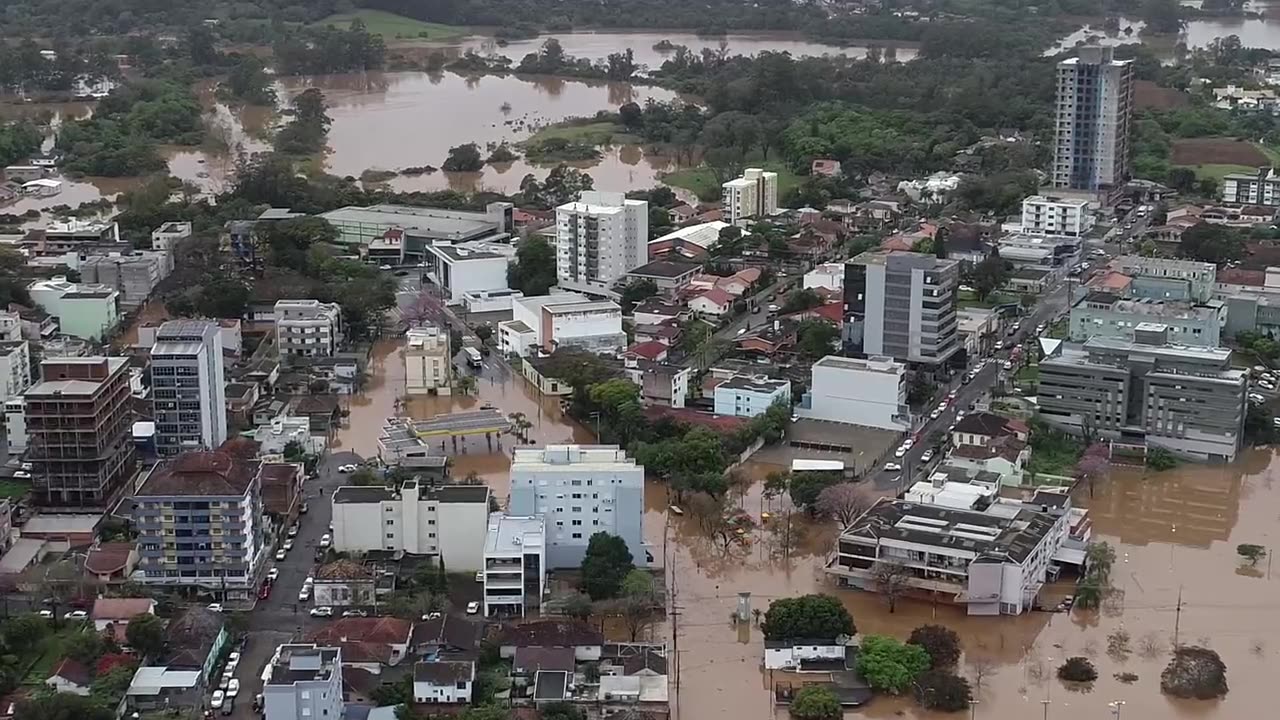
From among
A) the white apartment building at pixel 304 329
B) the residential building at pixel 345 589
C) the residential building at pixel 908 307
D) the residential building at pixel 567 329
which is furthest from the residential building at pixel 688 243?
the residential building at pixel 345 589

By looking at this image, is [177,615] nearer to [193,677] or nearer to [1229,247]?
[193,677]

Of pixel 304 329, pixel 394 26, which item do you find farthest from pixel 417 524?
pixel 394 26

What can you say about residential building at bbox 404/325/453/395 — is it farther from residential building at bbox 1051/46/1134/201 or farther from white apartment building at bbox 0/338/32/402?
residential building at bbox 1051/46/1134/201

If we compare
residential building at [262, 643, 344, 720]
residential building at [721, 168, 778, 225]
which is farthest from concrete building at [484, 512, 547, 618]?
residential building at [721, 168, 778, 225]

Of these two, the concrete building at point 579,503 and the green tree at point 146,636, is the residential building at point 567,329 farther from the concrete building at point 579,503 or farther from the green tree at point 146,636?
the green tree at point 146,636

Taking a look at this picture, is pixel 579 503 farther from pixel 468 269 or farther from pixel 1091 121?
pixel 1091 121

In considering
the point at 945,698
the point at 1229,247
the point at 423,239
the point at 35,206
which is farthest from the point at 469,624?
the point at 35,206
